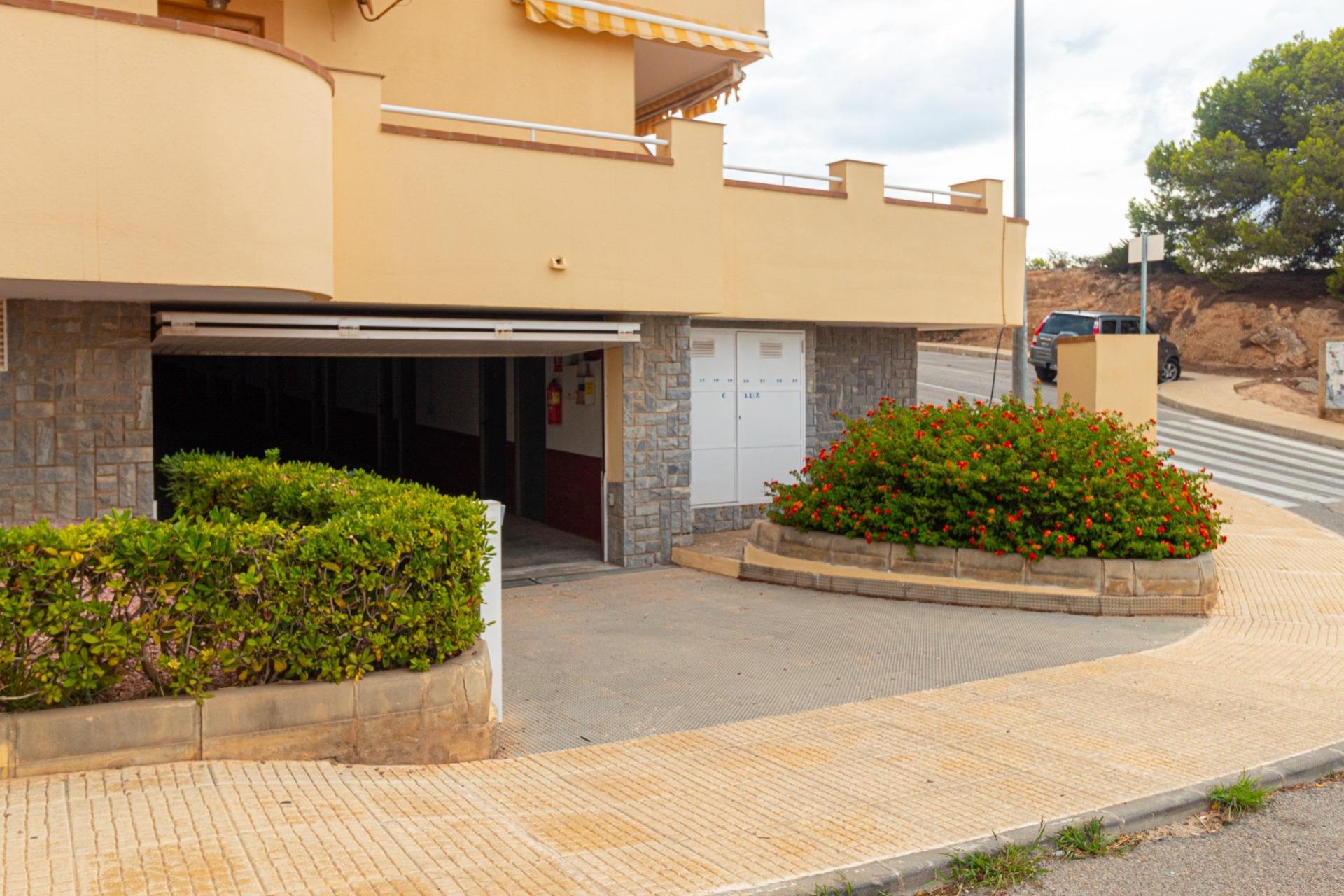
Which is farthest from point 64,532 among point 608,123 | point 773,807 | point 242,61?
point 608,123

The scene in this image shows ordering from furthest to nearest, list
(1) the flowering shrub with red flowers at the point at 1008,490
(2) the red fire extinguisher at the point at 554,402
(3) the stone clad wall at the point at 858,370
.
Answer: (3) the stone clad wall at the point at 858,370 → (2) the red fire extinguisher at the point at 554,402 → (1) the flowering shrub with red flowers at the point at 1008,490

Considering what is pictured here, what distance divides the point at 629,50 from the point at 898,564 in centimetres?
734

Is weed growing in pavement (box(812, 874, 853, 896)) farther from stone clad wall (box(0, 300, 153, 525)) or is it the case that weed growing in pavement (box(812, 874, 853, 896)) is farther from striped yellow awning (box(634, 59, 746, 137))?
striped yellow awning (box(634, 59, 746, 137))

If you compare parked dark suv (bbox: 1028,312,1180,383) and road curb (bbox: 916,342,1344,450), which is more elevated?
parked dark suv (bbox: 1028,312,1180,383)

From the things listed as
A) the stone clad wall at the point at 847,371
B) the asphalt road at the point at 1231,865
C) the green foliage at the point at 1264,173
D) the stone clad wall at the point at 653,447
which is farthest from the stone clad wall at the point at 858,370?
the green foliage at the point at 1264,173

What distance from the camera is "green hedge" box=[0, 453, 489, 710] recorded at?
5.46 metres

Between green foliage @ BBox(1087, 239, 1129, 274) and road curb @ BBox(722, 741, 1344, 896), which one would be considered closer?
road curb @ BBox(722, 741, 1344, 896)

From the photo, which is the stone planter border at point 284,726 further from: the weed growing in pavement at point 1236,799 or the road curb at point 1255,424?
the road curb at point 1255,424

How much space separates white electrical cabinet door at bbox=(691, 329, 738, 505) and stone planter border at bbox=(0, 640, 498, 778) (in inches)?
333

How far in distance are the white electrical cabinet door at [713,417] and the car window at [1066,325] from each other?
1714cm

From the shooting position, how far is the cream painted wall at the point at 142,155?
8289mm

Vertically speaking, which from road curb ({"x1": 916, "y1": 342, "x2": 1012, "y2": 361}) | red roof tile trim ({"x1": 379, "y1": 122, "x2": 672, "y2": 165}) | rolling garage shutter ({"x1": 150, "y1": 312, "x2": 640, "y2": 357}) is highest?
red roof tile trim ({"x1": 379, "y1": 122, "x2": 672, "y2": 165})

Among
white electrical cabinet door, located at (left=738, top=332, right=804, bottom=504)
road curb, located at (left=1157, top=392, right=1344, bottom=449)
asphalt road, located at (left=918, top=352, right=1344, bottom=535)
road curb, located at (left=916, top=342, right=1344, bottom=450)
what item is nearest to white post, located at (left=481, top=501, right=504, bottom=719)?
white electrical cabinet door, located at (left=738, top=332, right=804, bottom=504)

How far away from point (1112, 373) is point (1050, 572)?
599 cm
